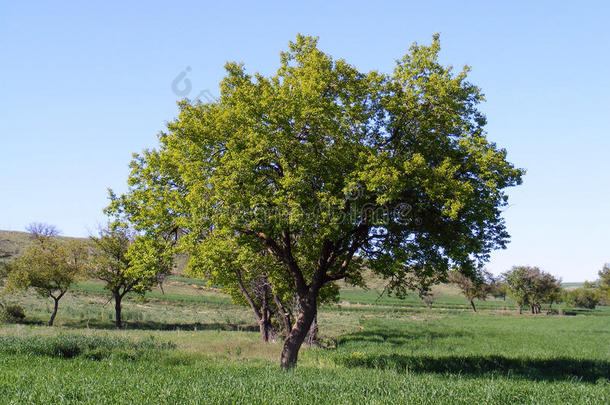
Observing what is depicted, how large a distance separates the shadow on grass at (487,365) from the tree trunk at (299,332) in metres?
3.25

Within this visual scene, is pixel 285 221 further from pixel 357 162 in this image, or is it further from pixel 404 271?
pixel 404 271

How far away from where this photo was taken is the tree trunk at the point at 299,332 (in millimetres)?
19062

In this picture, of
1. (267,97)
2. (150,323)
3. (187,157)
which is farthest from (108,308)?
(267,97)

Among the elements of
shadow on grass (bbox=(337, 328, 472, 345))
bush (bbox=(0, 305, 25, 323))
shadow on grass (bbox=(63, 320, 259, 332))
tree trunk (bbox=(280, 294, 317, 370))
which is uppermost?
tree trunk (bbox=(280, 294, 317, 370))

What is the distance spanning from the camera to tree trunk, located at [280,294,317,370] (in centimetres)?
1906

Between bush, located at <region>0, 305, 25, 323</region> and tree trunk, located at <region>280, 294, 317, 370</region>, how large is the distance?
106ft

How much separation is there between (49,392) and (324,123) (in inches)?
487

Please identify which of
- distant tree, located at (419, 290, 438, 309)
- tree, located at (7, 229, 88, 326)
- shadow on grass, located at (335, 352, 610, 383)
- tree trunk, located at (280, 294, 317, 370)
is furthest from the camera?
tree, located at (7, 229, 88, 326)

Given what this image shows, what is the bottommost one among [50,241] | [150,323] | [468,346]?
[150,323]

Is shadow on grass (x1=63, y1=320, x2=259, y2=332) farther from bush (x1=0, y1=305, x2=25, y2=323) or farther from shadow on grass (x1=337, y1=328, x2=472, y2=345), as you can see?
shadow on grass (x1=337, y1=328, x2=472, y2=345)

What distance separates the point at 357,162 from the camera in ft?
53.6

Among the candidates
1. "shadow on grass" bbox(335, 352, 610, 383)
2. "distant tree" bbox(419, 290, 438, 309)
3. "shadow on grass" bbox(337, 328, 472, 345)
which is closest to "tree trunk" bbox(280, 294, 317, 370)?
"shadow on grass" bbox(335, 352, 610, 383)

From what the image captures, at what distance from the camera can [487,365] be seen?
22.8 m

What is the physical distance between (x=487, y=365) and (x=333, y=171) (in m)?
14.5
